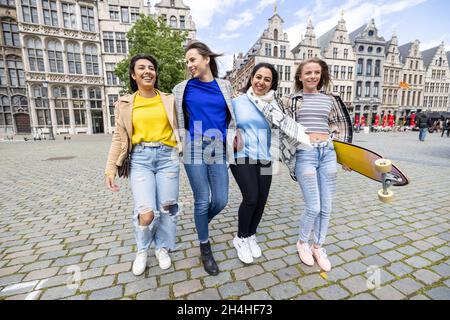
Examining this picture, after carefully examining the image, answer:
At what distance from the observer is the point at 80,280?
2303 millimetres

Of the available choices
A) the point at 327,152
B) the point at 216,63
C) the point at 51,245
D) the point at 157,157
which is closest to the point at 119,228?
the point at 51,245

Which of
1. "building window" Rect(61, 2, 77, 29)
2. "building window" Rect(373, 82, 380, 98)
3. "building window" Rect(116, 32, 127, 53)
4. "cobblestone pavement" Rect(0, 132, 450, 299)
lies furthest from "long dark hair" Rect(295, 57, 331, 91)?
"building window" Rect(373, 82, 380, 98)

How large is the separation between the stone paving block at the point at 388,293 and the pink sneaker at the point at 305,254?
1.91 feet

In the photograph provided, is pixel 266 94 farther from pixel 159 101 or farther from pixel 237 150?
pixel 159 101

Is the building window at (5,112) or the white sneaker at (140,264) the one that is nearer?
the white sneaker at (140,264)

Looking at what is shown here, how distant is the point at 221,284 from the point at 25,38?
35.5 m

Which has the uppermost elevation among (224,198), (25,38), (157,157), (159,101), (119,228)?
(25,38)

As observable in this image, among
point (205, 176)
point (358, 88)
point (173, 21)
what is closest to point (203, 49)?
point (205, 176)

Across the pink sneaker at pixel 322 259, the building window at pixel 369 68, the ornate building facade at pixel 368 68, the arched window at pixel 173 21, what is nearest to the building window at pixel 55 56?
the arched window at pixel 173 21

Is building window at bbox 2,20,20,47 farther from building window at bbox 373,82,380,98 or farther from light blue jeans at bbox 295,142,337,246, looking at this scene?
building window at bbox 373,82,380,98

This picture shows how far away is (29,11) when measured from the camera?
2594 cm

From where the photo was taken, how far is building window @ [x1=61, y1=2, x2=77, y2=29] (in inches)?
1069

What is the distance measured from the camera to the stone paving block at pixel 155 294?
80.6 inches

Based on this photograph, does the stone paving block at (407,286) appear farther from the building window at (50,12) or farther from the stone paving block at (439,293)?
the building window at (50,12)
